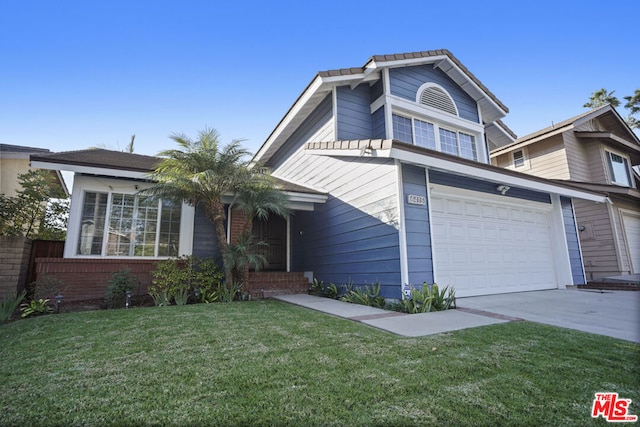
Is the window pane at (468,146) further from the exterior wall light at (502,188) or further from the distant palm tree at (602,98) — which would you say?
the distant palm tree at (602,98)

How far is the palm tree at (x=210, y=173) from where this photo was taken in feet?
20.4

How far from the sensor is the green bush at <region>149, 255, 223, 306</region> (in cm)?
623

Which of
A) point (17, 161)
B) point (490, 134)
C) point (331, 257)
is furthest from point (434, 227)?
point (17, 161)

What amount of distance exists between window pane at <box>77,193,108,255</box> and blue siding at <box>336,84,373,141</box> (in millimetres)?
5892

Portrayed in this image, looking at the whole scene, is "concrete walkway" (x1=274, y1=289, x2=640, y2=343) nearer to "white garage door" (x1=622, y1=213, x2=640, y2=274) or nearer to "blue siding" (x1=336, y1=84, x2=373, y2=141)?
"blue siding" (x1=336, y1=84, x2=373, y2=141)

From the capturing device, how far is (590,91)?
70.7ft

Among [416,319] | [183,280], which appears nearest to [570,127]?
[416,319]

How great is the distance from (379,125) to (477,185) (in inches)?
114

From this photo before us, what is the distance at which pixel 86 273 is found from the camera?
6285 mm

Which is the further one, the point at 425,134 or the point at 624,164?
the point at 624,164

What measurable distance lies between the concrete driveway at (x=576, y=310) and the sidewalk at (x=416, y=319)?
57cm

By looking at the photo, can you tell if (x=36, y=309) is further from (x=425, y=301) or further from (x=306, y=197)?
(x=425, y=301)

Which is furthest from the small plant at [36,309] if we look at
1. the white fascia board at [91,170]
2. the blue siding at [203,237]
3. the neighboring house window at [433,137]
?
the neighboring house window at [433,137]

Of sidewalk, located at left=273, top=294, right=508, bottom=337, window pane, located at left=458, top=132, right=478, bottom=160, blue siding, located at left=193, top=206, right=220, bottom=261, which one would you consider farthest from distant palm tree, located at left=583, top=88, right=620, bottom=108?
blue siding, located at left=193, top=206, right=220, bottom=261
